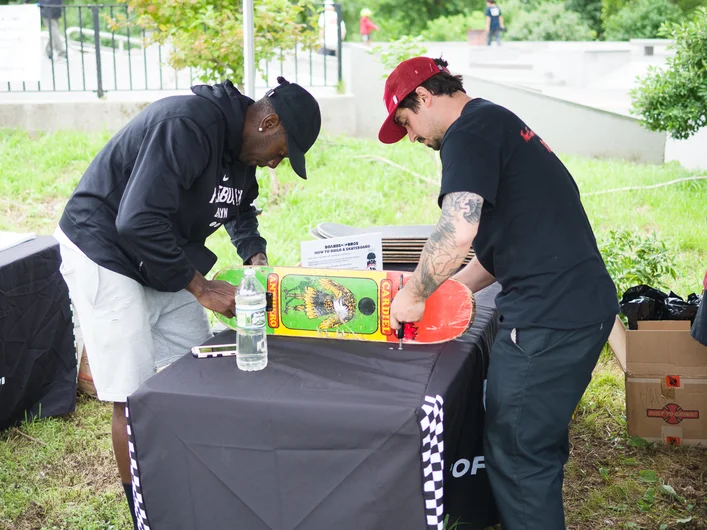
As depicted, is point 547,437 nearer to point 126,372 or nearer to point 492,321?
point 492,321

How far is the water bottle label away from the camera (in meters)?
2.24

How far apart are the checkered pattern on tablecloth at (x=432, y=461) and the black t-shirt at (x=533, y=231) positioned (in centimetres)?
40

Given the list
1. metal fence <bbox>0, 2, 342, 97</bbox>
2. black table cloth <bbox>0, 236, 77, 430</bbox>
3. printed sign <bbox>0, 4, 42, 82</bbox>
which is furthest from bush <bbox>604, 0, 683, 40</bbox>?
black table cloth <bbox>0, 236, 77, 430</bbox>

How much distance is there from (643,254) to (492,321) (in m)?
1.86

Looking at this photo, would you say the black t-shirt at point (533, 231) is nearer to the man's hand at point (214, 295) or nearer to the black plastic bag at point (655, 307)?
the man's hand at point (214, 295)

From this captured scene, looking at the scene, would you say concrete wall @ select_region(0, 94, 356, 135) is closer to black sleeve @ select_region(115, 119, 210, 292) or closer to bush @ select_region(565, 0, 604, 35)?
black sleeve @ select_region(115, 119, 210, 292)

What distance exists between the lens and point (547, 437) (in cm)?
223

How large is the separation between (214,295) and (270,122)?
566 mm

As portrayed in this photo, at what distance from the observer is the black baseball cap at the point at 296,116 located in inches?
95.2

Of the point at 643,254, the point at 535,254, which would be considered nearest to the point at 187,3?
the point at 643,254

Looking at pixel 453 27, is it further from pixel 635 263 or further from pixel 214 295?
pixel 214 295

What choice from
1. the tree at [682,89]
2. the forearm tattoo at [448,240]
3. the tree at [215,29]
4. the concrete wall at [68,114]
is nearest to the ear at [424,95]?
the forearm tattoo at [448,240]

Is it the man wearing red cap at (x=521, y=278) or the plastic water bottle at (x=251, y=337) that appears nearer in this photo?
the man wearing red cap at (x=521, y=278)

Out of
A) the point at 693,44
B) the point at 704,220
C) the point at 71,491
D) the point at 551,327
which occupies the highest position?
the point at 693,44
